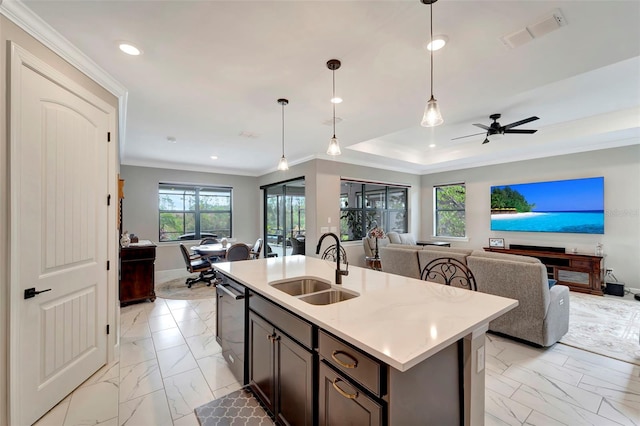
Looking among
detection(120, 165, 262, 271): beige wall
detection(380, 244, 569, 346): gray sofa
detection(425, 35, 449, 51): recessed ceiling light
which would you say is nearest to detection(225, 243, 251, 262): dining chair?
detection(120, 165, 262, 271): beige wall

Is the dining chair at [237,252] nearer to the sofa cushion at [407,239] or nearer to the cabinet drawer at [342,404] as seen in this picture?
the sofa cushion at [407,239]

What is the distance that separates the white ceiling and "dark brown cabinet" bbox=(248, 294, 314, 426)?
6.34ft

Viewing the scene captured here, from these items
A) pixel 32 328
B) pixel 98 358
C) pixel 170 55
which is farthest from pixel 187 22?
pixel 98 358

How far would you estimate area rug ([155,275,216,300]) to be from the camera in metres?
4.77

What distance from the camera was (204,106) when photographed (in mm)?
3230

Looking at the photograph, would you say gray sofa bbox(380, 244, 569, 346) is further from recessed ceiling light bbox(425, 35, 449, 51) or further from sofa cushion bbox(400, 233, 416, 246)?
sofa cushion bbox(400, 233, 416, 246)

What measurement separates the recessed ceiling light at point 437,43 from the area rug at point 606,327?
3323 millimetres

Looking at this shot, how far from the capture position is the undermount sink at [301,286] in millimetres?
2195

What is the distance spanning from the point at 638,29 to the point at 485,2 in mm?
1208

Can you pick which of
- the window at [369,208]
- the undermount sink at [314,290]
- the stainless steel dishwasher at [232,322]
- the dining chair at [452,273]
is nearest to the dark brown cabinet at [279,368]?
the stainless steel dishwasher at [232,322]

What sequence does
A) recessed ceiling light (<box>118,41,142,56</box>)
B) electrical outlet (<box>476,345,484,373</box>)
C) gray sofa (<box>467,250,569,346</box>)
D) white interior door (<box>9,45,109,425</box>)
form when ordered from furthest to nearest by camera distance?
gray sofa (<box>467,250,569,346</box>)
recessed ceiling light (<box>118,41,142,56</box>)
white interior door (<box>9,45,109,425</box>)
electrical outlet (<box>476,345,484,373</box>)

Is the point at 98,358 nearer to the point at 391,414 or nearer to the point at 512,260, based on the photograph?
the point at 391,414

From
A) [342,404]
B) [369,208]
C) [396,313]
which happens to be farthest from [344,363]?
[369,208]

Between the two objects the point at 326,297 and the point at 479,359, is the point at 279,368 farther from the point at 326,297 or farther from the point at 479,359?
the point at 479,359
